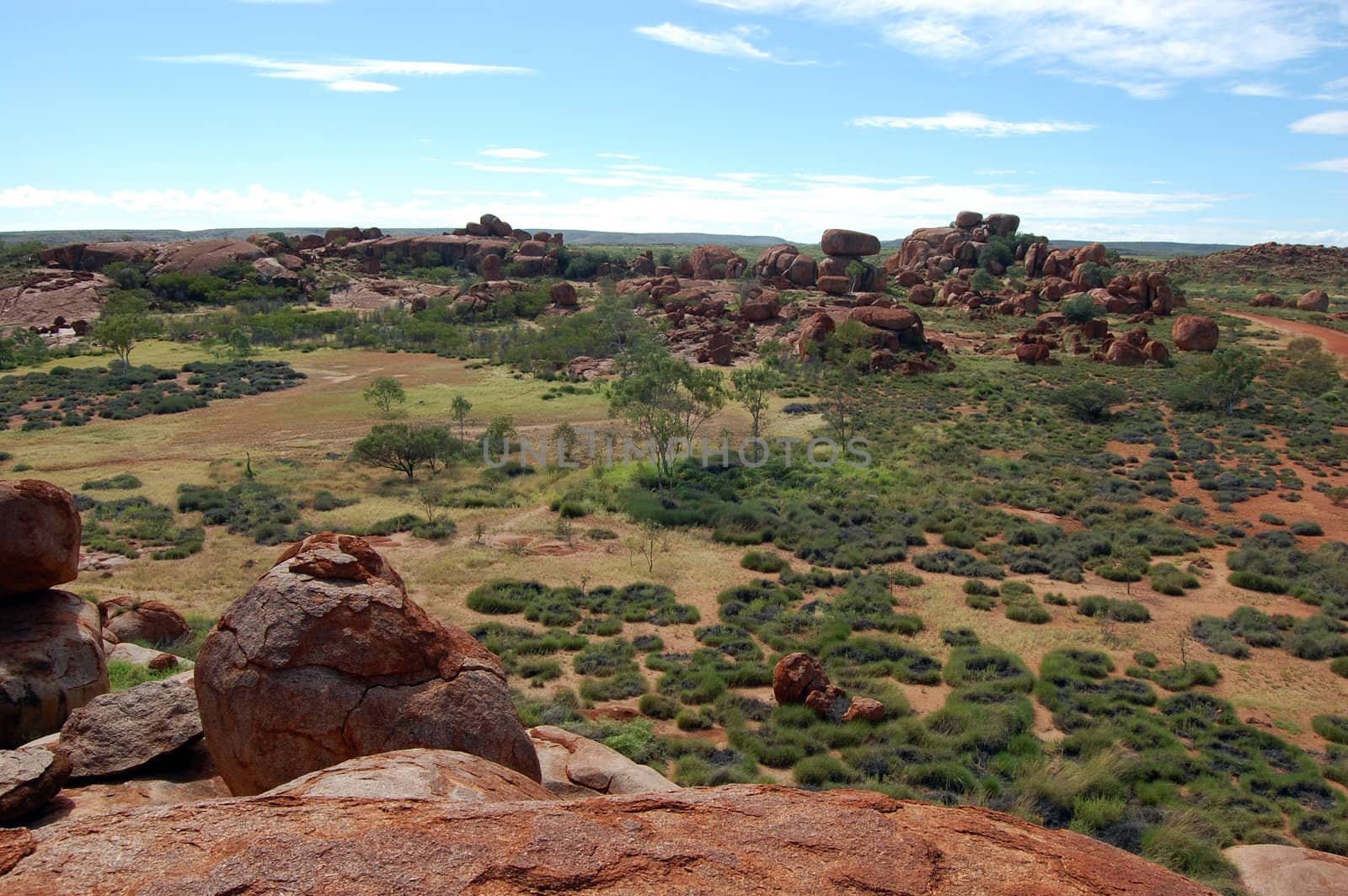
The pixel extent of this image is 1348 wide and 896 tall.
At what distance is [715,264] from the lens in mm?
90125

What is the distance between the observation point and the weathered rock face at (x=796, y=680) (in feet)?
46.0

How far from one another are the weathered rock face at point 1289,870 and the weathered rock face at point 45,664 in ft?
43.4

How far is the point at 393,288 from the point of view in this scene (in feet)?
284

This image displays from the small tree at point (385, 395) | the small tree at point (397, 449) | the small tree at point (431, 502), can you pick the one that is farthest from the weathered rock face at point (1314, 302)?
the small tree at point (431, 502)

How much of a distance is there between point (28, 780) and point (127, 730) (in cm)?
149

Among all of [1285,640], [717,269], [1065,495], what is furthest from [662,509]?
[717,269]

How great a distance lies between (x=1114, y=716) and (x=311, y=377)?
4871cm

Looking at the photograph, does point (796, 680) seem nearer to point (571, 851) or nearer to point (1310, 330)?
point (571, 851)

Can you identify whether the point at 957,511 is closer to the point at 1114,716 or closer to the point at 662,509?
the point at 662,509

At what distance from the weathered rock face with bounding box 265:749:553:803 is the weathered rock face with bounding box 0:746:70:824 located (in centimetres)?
296

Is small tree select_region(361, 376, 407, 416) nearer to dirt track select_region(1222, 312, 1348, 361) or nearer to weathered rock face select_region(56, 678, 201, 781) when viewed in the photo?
weathered rock face select_region(56, 678, 201, 781)

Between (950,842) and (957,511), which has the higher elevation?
(950,842)

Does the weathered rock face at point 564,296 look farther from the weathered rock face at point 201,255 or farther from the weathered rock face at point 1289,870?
the weathered rock face at point 1289,870

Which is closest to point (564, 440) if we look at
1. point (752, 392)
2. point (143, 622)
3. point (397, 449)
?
point (397, 449)
